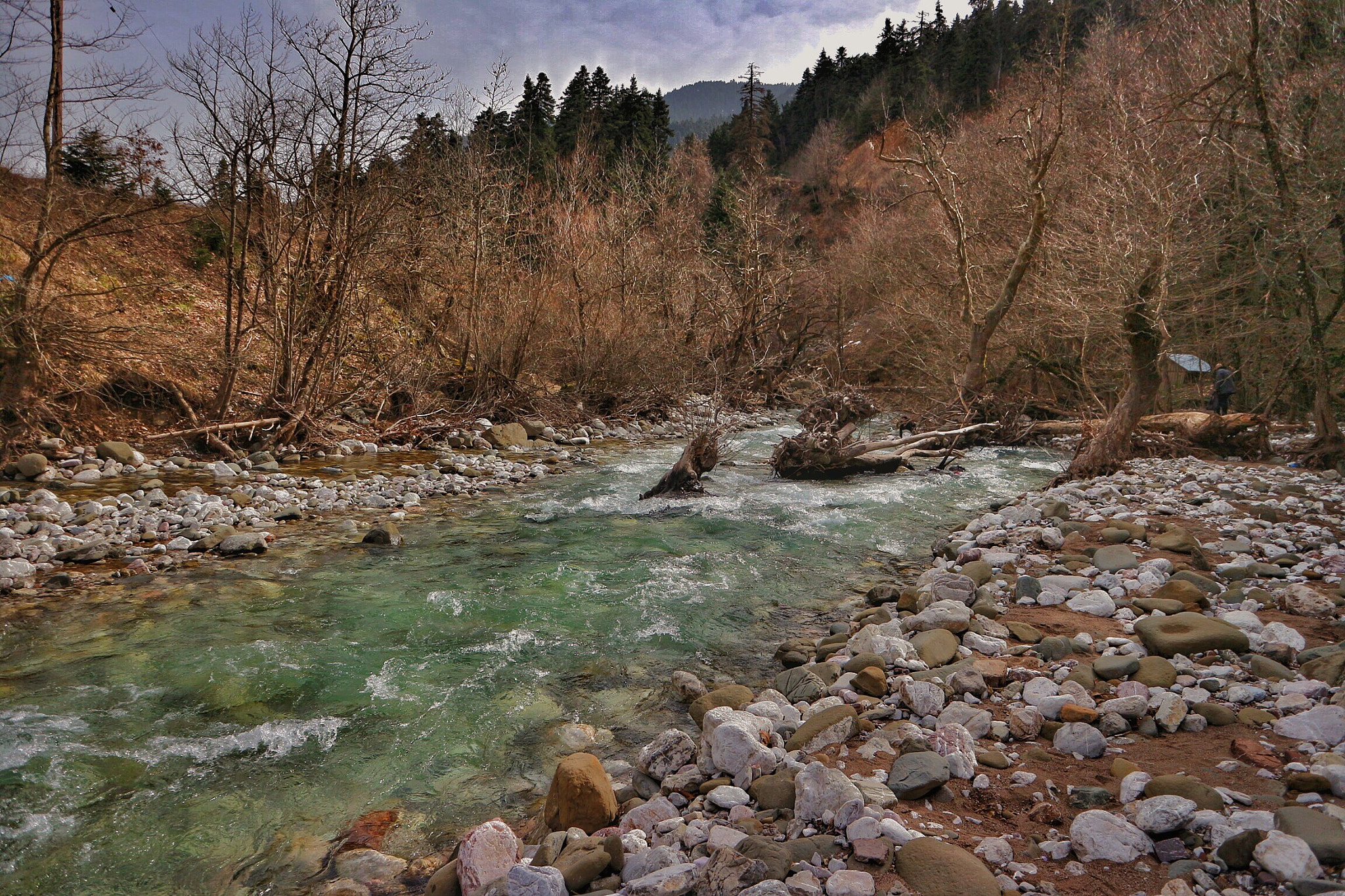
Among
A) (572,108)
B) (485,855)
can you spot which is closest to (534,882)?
(485,855)

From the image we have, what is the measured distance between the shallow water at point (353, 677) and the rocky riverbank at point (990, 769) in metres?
0.39

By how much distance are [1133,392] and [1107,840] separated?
8.85 meters

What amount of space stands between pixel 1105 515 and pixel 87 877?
26.1 ft

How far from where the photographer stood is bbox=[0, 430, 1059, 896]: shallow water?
2.96 metres

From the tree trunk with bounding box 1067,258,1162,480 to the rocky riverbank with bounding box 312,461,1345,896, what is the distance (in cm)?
488

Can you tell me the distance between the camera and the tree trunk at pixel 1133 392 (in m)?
9.23

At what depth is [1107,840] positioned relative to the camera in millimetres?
2258

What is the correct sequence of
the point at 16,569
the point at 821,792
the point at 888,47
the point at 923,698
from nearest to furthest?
the point at 821,792 → the point at 923,698 → the point at 16,569 → the point at 888,47

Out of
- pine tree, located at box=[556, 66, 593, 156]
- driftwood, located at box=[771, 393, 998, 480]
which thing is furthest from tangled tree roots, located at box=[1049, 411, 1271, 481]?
pine tree, located at box=[556, 66, 593, 156]

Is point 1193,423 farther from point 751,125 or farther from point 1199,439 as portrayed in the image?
point 751,125

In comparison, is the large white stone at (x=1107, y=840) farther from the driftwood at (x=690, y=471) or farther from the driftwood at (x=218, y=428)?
the driftwood at (x=218, y=428)

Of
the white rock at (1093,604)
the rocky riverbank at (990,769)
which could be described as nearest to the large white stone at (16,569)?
the rocky riverbank at (990,769)

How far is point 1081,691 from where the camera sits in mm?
3354

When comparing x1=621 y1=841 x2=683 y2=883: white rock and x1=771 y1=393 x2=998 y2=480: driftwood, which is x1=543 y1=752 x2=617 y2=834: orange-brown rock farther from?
x1=771 y1=393 x2=998 y2=480: driftwood
